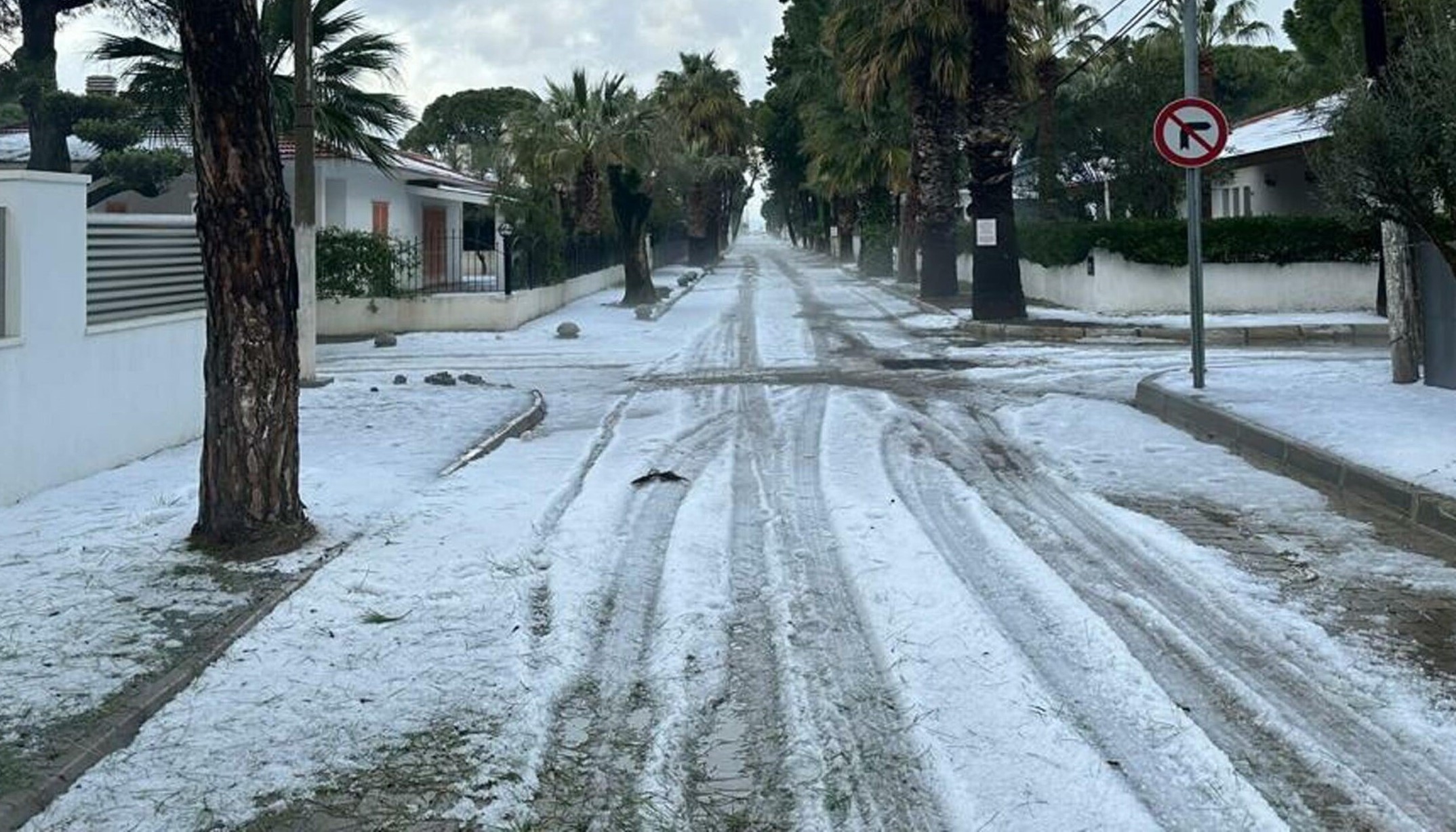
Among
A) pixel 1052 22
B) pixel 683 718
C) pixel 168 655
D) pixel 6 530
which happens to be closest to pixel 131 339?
pixel 6 530

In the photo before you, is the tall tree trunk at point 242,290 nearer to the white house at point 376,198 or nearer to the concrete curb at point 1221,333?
the white house at point 376,198

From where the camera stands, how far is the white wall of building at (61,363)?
8.55m

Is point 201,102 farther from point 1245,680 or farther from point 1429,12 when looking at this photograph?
point 1429,12

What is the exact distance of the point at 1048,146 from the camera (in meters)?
33.3

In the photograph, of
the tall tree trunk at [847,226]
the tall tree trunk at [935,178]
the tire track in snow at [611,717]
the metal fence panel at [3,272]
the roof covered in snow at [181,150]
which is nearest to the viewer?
the tire track in snow at [611,717]

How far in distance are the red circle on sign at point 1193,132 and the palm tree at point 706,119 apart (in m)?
57.8

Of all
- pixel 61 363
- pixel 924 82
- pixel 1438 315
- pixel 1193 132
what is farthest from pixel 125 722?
pixel 924 82

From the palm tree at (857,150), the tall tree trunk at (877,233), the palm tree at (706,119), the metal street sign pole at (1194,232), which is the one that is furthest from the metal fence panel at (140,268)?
the palm tree at (706,119)

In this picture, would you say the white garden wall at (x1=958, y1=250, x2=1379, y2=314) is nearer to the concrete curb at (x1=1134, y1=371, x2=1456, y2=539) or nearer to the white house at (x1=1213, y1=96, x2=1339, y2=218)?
the white house at (x1=1213, y1=96, x2=1339, y2=218)

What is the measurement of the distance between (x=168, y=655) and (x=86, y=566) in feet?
5.72

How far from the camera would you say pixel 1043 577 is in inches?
273

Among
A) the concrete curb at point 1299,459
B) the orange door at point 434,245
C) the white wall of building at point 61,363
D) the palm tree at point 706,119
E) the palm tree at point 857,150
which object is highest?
the palm tree at point 706,119

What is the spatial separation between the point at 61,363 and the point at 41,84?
1522 centimetres

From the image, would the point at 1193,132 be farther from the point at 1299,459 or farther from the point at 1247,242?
the point at 1247,242
